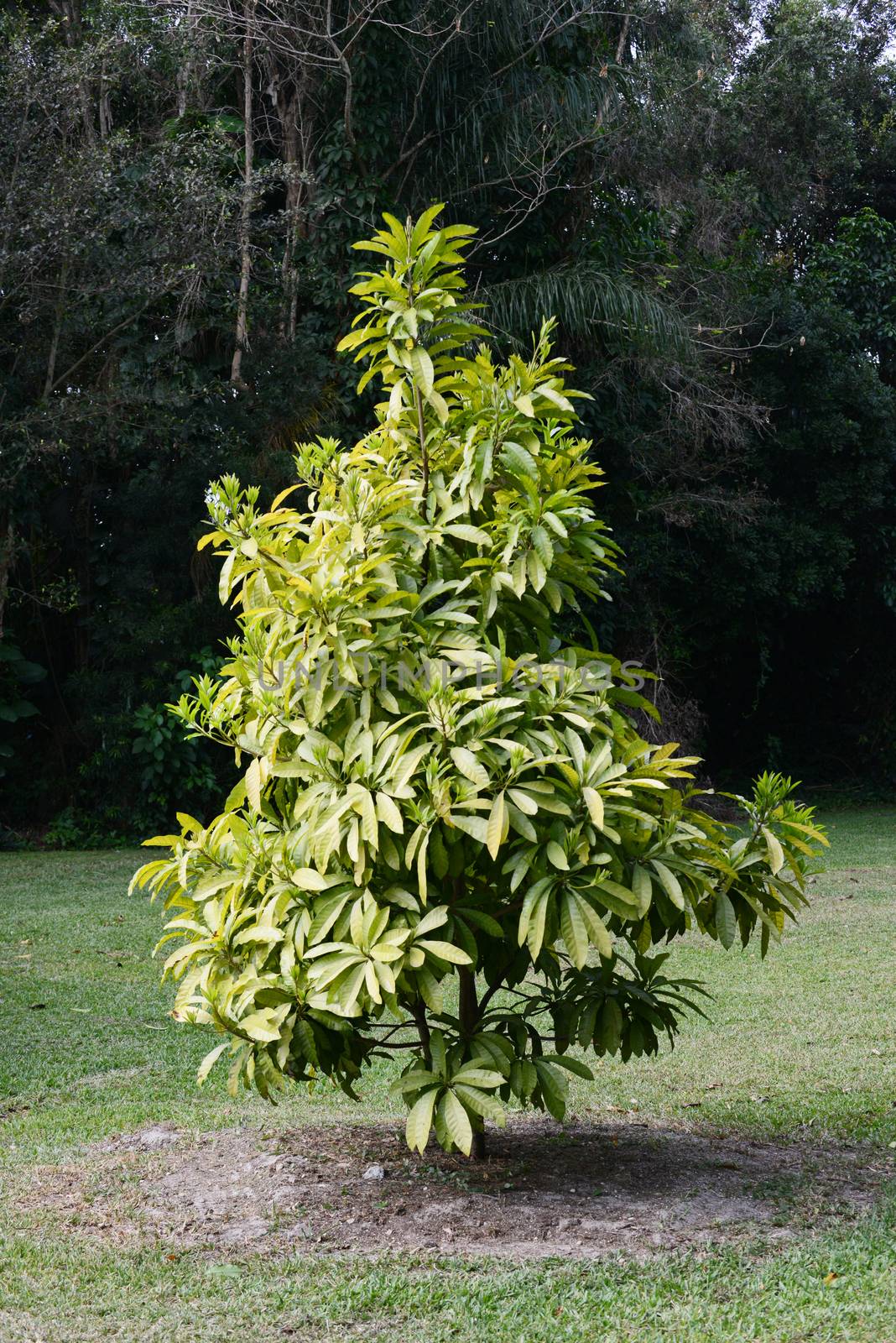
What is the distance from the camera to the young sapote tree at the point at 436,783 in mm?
2990

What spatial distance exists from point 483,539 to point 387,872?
0.84 metres

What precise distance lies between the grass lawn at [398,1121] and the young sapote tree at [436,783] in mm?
406

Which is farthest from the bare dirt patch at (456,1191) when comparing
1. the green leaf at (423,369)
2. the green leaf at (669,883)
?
the green leaf at (423,369)

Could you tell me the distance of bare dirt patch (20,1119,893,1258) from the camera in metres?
3.11

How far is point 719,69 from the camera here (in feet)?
45.5

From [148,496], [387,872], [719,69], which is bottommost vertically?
[387,872]

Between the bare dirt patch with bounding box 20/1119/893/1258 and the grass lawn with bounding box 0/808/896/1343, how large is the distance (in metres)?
0.10

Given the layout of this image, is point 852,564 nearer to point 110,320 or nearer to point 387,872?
point 110,320

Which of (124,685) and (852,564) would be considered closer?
(124,685)

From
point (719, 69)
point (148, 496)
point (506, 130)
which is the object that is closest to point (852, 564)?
point (719, 69)

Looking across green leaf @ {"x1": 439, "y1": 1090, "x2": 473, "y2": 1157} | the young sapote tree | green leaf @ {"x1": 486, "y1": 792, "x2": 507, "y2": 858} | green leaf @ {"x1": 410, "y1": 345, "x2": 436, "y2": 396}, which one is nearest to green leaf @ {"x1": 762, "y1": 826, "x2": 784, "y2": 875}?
the young sapote tree

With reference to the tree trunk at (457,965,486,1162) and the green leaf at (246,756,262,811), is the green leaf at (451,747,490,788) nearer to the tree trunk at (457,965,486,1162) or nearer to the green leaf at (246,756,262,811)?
the green leaf at (246,756,262,811)

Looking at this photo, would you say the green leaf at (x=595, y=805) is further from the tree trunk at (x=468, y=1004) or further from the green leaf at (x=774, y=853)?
the tree trunk at (x=468, y=1004)

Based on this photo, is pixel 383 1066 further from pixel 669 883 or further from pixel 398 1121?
pixel 669 883
